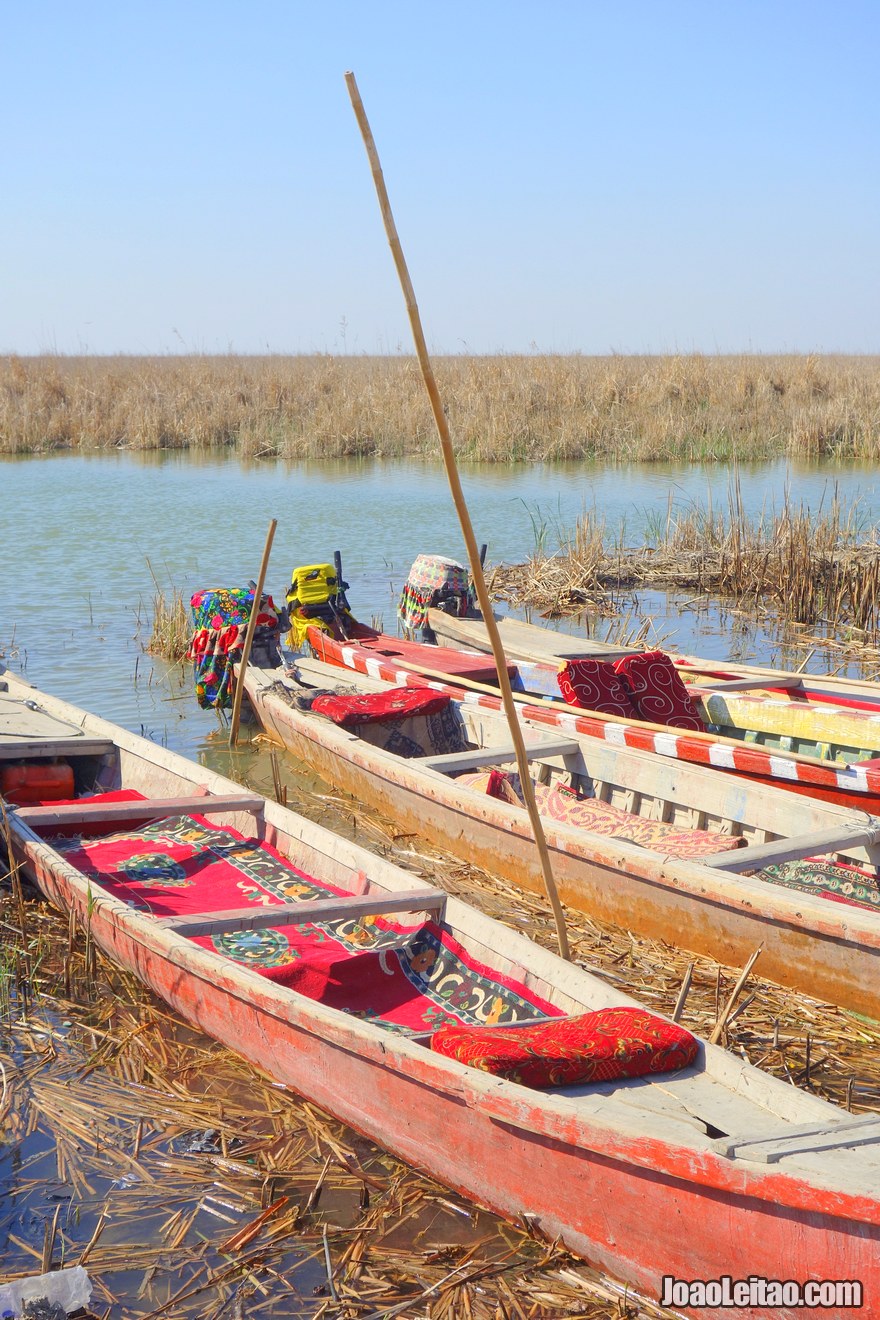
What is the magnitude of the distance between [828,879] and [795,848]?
32 centimetres

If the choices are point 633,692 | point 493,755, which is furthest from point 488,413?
point 493,755

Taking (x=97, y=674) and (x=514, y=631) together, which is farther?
(x=97, y=674)

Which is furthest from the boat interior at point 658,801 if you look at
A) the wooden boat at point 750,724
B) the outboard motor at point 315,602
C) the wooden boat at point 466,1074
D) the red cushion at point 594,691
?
the outboard motor at point 315,602

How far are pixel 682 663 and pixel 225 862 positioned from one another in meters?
3.73

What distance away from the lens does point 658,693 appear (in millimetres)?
7078

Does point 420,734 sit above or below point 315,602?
below

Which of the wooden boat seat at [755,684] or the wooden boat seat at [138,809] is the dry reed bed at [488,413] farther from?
the wooden boat seat at [138,809]

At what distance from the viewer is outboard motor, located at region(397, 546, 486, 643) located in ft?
33.2

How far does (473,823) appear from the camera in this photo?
6.17 metres

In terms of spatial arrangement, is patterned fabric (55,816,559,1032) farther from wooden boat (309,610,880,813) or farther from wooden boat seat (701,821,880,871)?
wooden boat (309,610,880,813)

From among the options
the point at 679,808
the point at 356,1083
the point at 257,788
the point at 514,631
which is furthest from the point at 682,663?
the point at 356,1083

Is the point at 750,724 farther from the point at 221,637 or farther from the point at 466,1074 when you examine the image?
the point at 466,1074

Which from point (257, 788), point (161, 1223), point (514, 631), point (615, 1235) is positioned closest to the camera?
point (615, 1235)

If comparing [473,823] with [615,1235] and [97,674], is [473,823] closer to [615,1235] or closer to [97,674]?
[615,1235]
